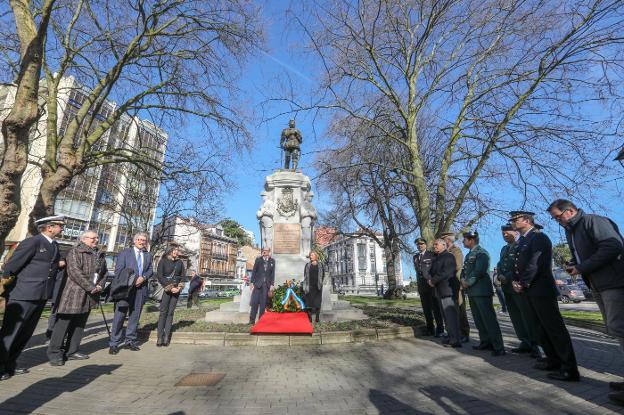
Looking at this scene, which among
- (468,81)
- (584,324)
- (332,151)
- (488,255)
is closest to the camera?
(488,255)

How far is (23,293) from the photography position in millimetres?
4133

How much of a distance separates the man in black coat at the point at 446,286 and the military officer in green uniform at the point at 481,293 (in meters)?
0.31

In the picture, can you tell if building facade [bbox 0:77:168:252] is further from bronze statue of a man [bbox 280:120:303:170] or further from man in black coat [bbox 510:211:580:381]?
man in black coat [bbox 510:211:580:381]

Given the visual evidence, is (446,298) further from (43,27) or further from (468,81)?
(43,27)

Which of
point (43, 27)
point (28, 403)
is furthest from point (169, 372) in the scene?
point (43, 27)

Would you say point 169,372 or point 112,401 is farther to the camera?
point 169,372

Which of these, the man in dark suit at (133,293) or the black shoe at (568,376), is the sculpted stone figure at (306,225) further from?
the black shoe at (568,376)

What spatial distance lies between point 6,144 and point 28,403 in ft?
18.3

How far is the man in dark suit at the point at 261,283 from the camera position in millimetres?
7879

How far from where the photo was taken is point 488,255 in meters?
5.87

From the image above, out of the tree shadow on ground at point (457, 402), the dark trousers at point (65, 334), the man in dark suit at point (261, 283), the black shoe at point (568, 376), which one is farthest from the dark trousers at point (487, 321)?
the dark trousers at point (65, 334)

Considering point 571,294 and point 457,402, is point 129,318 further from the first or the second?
point 571,294

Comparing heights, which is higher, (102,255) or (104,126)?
(104,126)

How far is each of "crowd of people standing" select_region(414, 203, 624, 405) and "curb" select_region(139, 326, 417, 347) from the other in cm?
161
